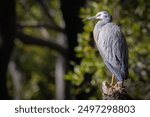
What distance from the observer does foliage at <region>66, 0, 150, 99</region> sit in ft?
33.3

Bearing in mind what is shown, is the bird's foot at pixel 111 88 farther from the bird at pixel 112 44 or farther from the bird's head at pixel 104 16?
the bird's head at pixel 104 16

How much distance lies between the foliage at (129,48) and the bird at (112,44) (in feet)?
13.2

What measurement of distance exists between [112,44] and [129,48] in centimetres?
465

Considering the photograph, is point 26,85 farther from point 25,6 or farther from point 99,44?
point 99,44

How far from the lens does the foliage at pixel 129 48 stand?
33.3ft

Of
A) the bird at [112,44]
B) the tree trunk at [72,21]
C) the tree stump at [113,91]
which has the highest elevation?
the tree trunk at [72,21]

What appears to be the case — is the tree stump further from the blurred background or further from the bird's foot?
the blurred background

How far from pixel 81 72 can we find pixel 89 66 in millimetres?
347

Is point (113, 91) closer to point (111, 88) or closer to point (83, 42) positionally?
point (111, 88)

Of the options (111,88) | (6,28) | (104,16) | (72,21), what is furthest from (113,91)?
(6,28)

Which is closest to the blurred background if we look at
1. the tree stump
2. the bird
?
the tree stump

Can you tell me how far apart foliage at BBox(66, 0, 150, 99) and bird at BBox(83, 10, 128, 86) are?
401 centimetres

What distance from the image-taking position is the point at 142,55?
10789 millimetres

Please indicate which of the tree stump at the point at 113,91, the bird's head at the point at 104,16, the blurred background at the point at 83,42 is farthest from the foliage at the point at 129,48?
the bird's head at the point at 104,16
